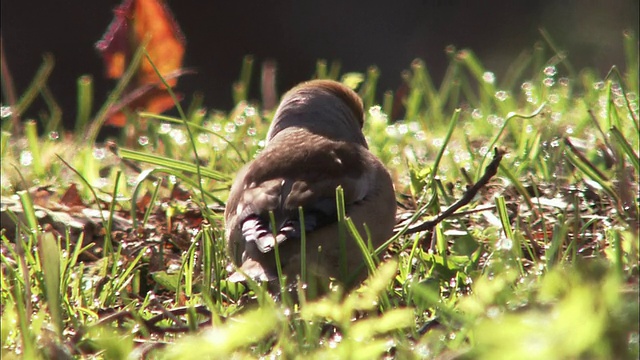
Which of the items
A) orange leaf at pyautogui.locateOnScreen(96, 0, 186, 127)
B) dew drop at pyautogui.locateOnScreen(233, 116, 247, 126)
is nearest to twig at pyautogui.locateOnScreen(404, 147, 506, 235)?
orange leaf at pyautogui.locateOnScreen(96, 0, 186, 127)

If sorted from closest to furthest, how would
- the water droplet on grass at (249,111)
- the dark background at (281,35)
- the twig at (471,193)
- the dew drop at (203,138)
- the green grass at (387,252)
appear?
the green grass at (387,252) < the twig at (471,193) < the dew drop at (203,138) < the water droplet on grass at (249,111) < the dark background at (281,35)

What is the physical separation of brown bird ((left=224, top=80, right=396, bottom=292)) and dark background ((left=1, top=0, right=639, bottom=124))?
8.37 meters

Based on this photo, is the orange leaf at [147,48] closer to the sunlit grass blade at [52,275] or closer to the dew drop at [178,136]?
the dew drop at [178,136]

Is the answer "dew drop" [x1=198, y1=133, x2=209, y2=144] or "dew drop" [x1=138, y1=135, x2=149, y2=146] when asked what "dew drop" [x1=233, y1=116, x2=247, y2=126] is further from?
"dew drop" [x1=138, y1=135, x2=149, y2=146]

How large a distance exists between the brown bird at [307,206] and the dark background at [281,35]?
8367 millimetres

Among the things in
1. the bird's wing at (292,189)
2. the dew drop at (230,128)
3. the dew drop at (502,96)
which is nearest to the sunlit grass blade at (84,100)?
the dew drop at (230,128)

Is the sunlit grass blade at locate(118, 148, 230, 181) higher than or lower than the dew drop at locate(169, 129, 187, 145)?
higher

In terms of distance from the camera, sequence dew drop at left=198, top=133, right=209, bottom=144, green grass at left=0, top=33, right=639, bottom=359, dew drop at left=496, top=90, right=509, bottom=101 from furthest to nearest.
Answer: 1. dew drop at left=198, top=133, right=209, bottom=144
2. dew drop at left=496, top=90, right=509, bottom=101
3. green grass at left=0, top=33, right=639, bottom=359

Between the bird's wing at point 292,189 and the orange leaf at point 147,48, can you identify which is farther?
the orange leaf at point 147,48

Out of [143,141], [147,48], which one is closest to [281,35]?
[143,141]

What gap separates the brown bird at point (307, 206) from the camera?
335 cm

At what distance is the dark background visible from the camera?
1261cm

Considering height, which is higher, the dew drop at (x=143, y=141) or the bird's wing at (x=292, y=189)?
the bird's wing at (x=292, y=189)

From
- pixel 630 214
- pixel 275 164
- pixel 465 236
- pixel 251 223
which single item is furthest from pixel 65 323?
pixel 630 214
